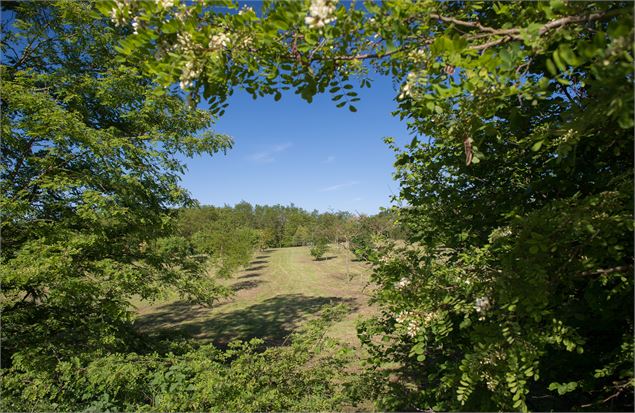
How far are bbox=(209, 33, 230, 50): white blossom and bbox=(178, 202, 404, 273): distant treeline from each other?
251cm

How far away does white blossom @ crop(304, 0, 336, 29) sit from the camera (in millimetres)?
1433

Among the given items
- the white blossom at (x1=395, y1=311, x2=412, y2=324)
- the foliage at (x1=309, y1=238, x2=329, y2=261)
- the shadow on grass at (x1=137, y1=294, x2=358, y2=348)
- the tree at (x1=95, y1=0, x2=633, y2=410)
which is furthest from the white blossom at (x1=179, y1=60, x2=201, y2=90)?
the foliage at (x1=309, y1=238, x2=329, y2=261)

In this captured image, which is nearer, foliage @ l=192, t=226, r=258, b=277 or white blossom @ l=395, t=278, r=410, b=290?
white blossom @ l=395, t=278, r=410, b=290

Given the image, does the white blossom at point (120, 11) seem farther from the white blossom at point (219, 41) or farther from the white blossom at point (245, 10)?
the white blossom at point (245, 10)

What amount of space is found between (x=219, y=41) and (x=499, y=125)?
2758 mm

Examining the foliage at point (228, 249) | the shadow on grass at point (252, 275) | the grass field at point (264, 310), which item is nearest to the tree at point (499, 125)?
the grass field at point (264, 310)

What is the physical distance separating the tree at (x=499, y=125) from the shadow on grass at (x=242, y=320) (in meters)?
9.47

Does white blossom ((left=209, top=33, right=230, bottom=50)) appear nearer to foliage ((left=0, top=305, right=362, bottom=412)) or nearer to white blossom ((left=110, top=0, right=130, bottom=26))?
white blossom ((left=110, top=0, right=130, bottom=26))

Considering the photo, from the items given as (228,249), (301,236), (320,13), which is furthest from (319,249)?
(320,13)

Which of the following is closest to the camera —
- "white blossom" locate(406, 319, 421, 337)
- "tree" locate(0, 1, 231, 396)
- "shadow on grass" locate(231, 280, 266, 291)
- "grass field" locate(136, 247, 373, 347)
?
"white blossom" locate(406, 319, 421, 337)

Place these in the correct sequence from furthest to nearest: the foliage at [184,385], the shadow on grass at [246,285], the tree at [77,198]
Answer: the shadow on grass at [246,285]
the tree at [77,198]
the foliage at [184,385]

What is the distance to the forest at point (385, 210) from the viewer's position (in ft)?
5.23

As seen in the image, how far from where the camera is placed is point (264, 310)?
16359 millimetres

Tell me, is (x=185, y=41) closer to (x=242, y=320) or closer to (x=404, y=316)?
(x=404, y=316)
